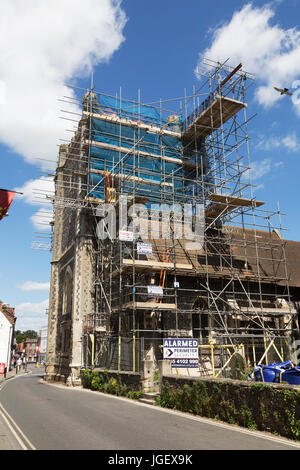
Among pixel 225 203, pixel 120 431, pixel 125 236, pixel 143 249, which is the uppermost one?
pixel 225 203

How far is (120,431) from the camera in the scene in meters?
9.59

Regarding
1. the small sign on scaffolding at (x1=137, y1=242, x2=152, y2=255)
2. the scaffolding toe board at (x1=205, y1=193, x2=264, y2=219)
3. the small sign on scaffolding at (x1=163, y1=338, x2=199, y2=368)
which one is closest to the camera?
the small sign on scaffolding at (x1=163, y1=338, x2=199, y2=368)

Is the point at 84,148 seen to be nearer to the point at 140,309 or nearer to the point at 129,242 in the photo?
the point at 129,242

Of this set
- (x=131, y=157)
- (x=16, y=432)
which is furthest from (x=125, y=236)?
(x=16, y=432)

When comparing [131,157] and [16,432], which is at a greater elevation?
[131,157]

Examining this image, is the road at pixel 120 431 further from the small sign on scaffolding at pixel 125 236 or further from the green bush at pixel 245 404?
the small sign on scaffolding at pixel 125 236

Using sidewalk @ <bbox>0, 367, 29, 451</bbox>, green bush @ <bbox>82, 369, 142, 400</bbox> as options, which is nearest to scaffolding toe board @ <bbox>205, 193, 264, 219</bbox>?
green bush @ <bbox>82, 369, 142, 400</bbox>

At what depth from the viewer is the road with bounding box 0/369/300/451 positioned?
816cm

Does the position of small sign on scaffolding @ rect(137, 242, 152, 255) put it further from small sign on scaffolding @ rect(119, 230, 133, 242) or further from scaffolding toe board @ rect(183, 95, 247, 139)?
scaffolding toe board @ rect(183, 95, 247, 139)

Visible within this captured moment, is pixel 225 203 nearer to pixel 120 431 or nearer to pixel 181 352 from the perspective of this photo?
pixel 181 352

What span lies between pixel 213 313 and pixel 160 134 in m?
17.1

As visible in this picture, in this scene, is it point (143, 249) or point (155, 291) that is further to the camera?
point (143, 249)

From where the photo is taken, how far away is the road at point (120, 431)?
26.8 ft

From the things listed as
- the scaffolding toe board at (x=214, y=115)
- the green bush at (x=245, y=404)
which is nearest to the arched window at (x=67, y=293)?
the scaffolding toe board at (x=214, y=115)
